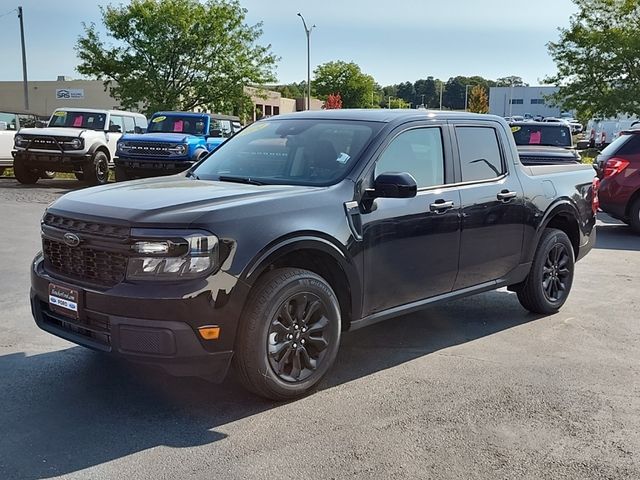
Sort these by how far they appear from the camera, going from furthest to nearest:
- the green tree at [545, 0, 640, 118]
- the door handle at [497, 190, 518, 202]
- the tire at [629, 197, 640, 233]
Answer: the green tree at [545, 0, 640, 118] < the tire at [629, 197, 640, 233] < the door handle at [497, 190, 518, 202]

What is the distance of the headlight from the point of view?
3.77 m

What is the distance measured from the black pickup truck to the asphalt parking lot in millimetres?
373

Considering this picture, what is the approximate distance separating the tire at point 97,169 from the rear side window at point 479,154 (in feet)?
42.5

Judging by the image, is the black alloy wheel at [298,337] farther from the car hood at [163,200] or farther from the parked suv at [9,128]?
the parked suv at [9,128]

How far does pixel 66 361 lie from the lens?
490cm

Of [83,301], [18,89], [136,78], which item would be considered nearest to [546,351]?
[83,301]

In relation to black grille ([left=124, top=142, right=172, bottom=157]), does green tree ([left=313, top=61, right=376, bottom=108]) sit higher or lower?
higher

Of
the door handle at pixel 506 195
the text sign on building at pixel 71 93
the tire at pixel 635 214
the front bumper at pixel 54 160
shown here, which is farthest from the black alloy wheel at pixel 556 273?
the text sign on building at pixel 71 93

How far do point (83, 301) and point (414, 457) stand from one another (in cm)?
202

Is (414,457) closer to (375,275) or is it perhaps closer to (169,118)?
(375,275)

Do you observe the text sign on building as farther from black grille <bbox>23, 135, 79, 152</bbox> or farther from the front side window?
the front side window

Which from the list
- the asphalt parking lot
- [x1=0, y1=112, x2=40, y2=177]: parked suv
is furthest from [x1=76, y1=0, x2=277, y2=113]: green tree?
the asphalt parking lot

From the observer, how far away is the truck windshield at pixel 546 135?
15000 mm

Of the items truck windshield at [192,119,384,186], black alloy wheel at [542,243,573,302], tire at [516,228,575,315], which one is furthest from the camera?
black alloy wheel at [542,243,573,302]
